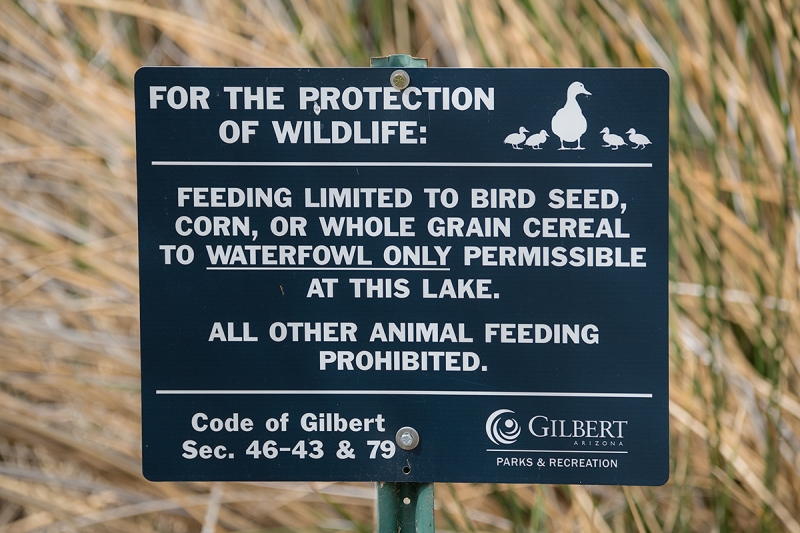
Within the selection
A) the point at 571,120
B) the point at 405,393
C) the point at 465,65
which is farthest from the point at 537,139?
the point at 465,65

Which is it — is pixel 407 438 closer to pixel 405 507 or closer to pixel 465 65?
pixel 405 507

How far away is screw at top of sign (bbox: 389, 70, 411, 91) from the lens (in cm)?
55

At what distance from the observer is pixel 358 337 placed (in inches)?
22.0

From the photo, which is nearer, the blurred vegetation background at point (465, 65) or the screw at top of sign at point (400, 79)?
the screw at top of sign at point (400, 79)

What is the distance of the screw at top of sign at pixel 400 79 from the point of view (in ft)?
1.82

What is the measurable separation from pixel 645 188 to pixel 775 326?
13.4 inches

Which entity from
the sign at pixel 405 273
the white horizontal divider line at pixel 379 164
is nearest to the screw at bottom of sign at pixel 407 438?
the sign at pixel 405 273

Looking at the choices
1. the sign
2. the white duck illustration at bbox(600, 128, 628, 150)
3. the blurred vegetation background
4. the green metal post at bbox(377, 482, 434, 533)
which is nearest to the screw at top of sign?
the sign

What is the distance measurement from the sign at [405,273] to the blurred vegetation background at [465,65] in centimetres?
25

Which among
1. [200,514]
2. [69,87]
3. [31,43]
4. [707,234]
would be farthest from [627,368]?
[31,43]

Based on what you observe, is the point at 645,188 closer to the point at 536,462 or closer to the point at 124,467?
the point at 536,462

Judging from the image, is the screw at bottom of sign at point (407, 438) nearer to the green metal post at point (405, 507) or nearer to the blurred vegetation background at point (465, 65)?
the green metal post at point (405, 507)

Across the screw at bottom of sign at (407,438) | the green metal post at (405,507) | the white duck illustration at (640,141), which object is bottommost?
the green metal post at (405,507)

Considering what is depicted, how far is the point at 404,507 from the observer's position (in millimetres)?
585
